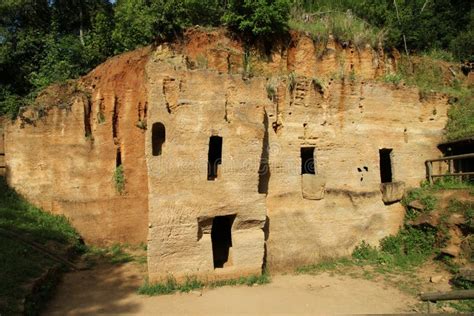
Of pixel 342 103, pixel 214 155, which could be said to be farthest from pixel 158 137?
pixel 342 103

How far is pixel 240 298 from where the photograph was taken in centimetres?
876

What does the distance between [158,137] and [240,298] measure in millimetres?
4718

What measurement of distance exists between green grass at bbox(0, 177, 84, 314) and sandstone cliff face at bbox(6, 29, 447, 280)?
46 centimetres

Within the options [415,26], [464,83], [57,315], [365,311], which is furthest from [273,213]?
[415,26]

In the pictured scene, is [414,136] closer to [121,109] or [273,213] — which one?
[273,213]

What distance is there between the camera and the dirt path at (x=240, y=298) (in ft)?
27.0

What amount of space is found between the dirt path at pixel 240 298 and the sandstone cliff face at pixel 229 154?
768 millimetres

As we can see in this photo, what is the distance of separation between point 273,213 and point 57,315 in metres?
6.05

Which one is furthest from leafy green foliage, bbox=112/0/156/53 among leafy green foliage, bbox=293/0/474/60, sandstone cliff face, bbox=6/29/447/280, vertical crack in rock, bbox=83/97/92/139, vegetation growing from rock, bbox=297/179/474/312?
vegetation growing from rock, bbox=297/179/474/312

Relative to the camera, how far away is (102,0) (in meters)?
21.0

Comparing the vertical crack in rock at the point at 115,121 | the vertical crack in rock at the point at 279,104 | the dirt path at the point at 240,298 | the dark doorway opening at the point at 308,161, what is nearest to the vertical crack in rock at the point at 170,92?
the vertical crack in rock at the point at 279,104

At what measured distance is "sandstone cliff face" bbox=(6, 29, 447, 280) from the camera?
9555 millimetres

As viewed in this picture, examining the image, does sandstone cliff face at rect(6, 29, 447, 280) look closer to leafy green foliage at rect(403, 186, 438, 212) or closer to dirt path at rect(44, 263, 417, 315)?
leafy green foliage at rect(403, 186, 438, 212)

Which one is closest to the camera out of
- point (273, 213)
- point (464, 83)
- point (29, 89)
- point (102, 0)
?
point (273, 213)
